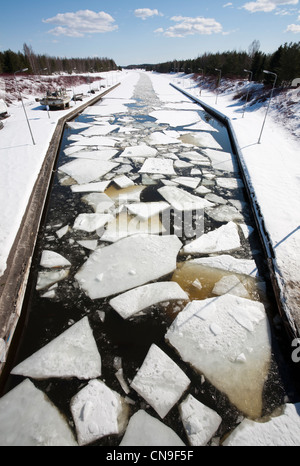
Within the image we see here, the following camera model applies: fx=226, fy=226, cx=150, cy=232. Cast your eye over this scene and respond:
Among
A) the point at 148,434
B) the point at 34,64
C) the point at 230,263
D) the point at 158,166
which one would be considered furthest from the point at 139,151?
the point at 34,64

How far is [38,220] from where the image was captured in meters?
3.28

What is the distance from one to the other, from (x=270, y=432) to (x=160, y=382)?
752 millimetres

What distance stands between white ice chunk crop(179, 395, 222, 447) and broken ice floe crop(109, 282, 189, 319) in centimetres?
83

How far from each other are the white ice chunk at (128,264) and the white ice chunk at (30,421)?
91 centimetres

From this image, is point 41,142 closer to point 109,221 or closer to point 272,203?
point 109,221

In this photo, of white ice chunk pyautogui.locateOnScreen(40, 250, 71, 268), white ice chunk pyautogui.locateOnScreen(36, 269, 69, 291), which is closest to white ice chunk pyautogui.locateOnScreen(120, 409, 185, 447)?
white ice chunk pyautogui.locateOnScreen(36, 269, 69, 291)

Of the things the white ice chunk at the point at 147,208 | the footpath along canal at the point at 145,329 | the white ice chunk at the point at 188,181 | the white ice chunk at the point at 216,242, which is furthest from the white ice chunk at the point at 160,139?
the white ice chunk at the point at 216,242

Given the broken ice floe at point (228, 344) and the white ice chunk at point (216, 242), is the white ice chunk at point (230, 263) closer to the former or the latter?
the white ice chunk at point (216, 242)

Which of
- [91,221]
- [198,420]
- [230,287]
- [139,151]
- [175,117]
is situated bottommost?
[198,420]

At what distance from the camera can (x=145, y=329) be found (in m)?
2.04

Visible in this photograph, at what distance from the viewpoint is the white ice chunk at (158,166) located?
4.97 meters

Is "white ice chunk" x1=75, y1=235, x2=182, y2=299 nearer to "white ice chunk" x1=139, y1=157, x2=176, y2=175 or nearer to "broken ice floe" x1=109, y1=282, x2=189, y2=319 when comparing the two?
"broken ice floe" x1=109, y1=282, x2=189, y2=319

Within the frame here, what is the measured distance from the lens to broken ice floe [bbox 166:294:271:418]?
1.68 m

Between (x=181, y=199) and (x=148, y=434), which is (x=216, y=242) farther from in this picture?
(x=148, y=434)
